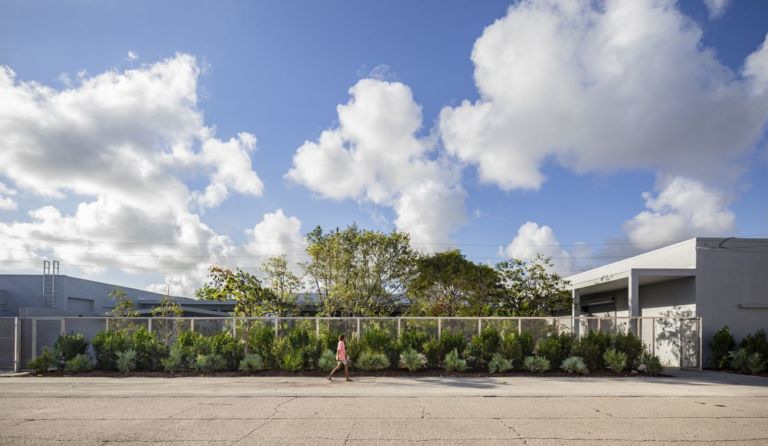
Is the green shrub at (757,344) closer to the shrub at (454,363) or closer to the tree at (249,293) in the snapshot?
the shrub at (454,363)

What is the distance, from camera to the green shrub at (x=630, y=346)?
1953cm

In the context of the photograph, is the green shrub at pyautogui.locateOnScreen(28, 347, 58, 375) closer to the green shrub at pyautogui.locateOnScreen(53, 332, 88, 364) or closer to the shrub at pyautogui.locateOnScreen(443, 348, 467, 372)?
the green shrub at pyautogui.locateOnScreen(53, 332, 88, 364)

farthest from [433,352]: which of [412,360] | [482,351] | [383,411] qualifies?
[383,411]

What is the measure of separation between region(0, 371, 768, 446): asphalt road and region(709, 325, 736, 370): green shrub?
12.6 ft

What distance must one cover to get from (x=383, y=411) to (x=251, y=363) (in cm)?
860

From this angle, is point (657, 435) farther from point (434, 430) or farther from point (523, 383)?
point (523, 383)

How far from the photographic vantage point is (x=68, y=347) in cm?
1953

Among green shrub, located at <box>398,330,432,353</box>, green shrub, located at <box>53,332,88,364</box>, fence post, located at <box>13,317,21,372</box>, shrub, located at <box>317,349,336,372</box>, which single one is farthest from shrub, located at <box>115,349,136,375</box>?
green shrub, located at <box>398,330,432,353</box>

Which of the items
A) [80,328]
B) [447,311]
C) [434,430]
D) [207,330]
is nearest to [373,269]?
Result: [447,311]

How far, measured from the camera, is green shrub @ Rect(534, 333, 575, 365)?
63.7 ft

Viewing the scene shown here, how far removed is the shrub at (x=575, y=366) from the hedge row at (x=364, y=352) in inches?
1.3

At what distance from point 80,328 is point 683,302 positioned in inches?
938

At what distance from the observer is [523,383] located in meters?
16.6

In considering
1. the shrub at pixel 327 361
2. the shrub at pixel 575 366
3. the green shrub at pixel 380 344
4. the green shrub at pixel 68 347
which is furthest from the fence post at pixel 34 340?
the shrub at pixel 575 366
